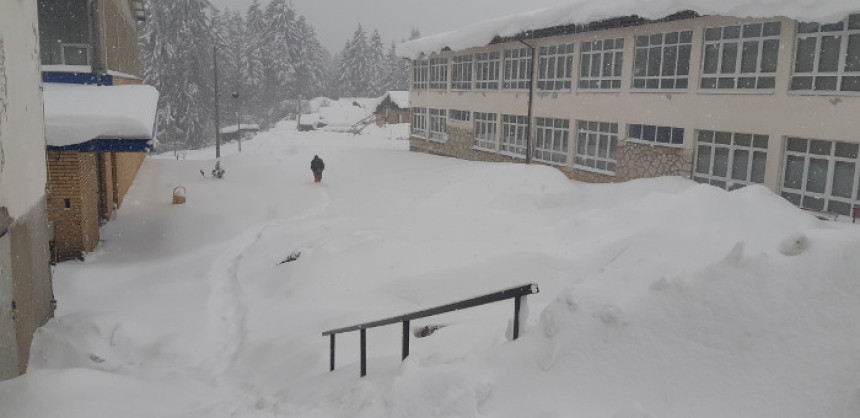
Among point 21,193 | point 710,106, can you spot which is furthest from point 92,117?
point 710,106

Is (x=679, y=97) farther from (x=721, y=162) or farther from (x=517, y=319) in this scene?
(x=517, y=319)

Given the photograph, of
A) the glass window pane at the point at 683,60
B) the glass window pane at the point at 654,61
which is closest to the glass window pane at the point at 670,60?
the glass window pane at the point at 683,60

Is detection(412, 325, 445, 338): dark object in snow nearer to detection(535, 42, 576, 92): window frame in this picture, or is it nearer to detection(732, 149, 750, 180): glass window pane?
detection(732, 149, 750, 180): glass window pane

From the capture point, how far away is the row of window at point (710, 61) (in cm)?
1523

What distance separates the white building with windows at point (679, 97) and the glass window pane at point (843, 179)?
0.08ft

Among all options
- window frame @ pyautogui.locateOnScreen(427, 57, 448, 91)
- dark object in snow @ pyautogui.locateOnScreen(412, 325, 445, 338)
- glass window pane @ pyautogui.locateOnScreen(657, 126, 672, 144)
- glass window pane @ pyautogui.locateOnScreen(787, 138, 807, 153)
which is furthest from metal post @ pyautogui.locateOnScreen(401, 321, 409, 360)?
window frame @ pyautogui.locateOnScreen(427, 57, 448, 91)

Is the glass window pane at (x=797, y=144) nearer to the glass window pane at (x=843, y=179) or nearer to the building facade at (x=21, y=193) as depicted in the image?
the glass window pane at (x=843, y=179)

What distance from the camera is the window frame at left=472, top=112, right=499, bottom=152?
3072cm

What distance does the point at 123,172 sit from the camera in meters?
18.8

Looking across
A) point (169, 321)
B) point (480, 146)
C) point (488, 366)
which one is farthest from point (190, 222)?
point (480, 146)

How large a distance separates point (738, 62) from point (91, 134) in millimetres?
16829

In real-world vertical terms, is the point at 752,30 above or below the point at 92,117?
above

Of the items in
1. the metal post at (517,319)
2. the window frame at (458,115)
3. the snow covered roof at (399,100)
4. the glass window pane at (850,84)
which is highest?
the snow covered roof at (399,100)

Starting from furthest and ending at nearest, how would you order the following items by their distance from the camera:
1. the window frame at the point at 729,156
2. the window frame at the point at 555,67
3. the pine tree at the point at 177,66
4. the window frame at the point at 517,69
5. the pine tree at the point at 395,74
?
the pine tree at the point at 395,74
the pine tree at the point at 177,66
the window frame at the point at 517,69
the window frame at the point at 555,67
the window frame at the point at 729,156
